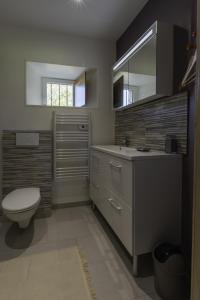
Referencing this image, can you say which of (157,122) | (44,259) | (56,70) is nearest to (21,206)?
(44,259)

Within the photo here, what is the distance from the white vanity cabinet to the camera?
1.46 metres

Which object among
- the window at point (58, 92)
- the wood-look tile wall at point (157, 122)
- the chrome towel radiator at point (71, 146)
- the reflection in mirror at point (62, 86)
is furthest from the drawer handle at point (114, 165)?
the window at point (58, 92)

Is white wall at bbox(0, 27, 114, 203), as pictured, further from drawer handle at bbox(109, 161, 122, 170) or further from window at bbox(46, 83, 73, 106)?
drawer handle at bbox(109, 161, 122, 170)

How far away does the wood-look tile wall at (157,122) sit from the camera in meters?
1.56

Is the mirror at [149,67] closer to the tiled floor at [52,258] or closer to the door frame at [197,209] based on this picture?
the door frame at [197,209]

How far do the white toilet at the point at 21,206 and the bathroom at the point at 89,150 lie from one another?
24 mm

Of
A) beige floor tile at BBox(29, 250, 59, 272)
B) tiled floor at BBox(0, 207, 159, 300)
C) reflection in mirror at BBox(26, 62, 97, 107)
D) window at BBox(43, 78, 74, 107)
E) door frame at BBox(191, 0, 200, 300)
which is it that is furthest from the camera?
window at BBox(43, 78, 74, 107)

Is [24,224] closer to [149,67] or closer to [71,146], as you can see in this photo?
[71,146]

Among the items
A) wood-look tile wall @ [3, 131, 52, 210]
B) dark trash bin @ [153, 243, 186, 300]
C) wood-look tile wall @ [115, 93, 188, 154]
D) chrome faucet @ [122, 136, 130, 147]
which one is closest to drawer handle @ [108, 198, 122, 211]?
dark trash bin @ [153, 243, 186, 300]

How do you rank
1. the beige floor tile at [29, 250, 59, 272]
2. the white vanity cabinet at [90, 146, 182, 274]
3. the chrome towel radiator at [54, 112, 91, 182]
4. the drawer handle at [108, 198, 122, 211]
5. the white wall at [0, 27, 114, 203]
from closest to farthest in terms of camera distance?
1. the white vanity cabinet at [90, 146, 182, 274]
2. the beige floor tile at [29, 250, 59, 272]
3. the drawer handle at [108, 198, 122, 211]
4. the white wall at [0, 27, 114, 203]
5. the chrome towel radiator at [54, 112, 91, 182]

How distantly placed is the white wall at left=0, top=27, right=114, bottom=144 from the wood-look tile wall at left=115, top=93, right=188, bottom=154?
525 mm

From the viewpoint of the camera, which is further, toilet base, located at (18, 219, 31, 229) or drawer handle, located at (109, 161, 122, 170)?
toilet base, located at (18, 219, 31, 229)

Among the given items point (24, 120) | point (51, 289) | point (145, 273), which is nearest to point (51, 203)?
point (24, 120)

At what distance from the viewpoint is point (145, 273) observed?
1544mm
